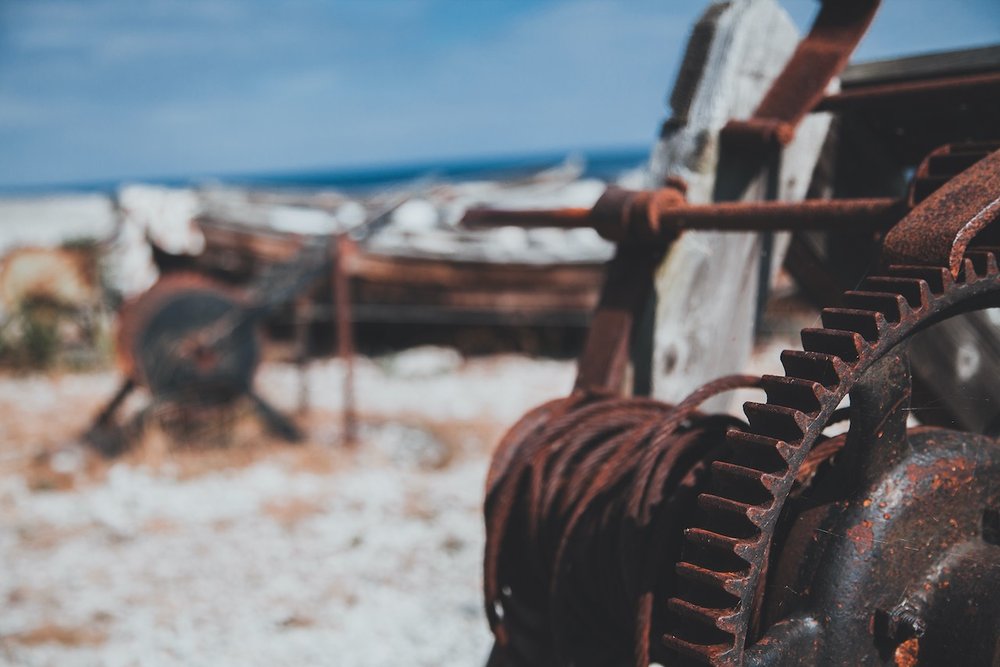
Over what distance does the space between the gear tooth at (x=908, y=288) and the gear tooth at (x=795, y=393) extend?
0.18m

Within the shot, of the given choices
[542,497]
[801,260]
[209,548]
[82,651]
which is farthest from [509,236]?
[542,497]

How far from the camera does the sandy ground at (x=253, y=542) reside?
4.01 metres

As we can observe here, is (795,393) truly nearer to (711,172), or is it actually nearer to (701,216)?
(701,216)

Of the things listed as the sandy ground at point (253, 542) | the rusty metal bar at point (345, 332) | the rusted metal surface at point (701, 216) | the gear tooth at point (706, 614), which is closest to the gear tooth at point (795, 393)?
the gear tooth at point (706, 614)

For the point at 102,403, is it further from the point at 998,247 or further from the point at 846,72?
the point at 998,247

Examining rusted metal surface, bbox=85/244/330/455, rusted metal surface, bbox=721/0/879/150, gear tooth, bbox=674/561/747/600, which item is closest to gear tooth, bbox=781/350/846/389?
gear tooth, bbox=674/561/747/600

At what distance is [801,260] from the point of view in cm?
236

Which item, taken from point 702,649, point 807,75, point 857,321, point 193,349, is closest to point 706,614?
point 702,649

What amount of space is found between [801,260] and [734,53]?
68 centimetres

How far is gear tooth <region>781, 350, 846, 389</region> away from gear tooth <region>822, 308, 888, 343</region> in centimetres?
5

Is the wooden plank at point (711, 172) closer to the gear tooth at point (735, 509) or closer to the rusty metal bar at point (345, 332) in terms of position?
the gear tooth at point (735, 509)

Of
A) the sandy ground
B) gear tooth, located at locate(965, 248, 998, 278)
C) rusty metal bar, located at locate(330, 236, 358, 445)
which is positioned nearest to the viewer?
gear tooth, located at locate(965, 248, 998, 278)

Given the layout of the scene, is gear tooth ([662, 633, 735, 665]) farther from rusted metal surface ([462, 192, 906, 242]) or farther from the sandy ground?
the sandy ground

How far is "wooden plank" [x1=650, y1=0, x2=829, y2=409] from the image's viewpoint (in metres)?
1.95
